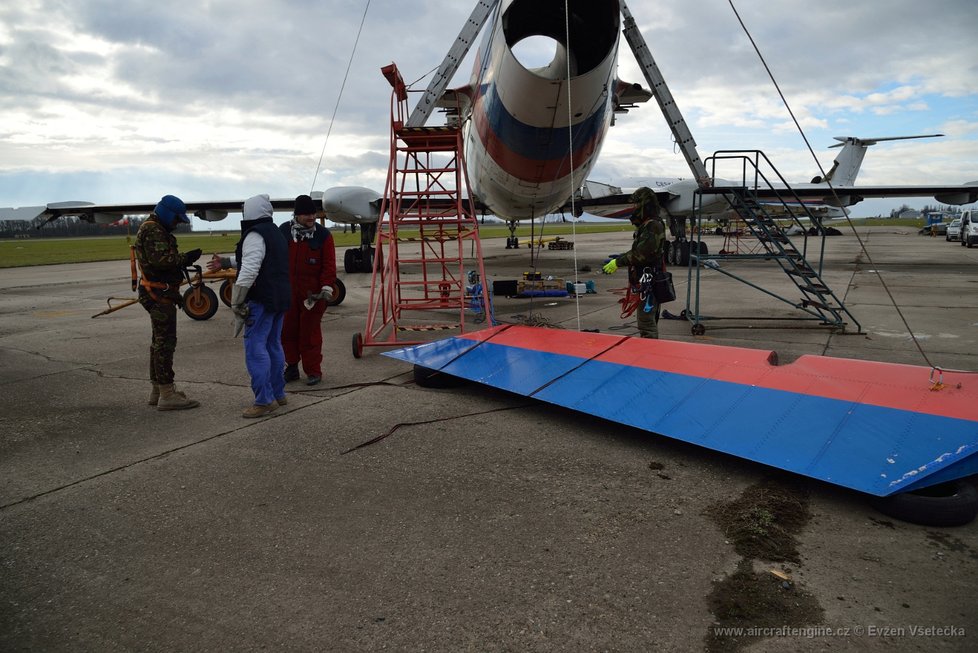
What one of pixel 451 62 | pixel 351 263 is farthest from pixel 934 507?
pixel 351 263

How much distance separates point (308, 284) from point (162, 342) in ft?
4.77

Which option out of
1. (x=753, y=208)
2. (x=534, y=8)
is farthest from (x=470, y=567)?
(x=753, y=208)

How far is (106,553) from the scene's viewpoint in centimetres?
280

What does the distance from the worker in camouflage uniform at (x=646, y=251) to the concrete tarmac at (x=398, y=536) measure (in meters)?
2.11

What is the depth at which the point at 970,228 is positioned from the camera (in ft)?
94.6

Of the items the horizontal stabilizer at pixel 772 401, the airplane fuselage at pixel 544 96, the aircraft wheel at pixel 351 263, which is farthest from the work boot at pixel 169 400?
the aircraft wheel at pixel 351 263

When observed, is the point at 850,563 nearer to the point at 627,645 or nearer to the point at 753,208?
the point at 627,645

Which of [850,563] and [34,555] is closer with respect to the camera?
[850,563]

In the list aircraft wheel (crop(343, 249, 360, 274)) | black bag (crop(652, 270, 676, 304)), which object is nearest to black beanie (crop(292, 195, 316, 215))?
black bag (crop(652, 270, 676, 304))

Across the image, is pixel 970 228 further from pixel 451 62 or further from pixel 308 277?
pixel 308 277

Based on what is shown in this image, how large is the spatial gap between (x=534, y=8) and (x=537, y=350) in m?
4.65

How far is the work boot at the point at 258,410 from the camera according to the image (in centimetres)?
487

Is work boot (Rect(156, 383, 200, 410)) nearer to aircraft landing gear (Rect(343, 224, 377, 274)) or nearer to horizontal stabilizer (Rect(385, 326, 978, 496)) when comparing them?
horizontal stabilizer (Rect(385, 326, 978, 496))

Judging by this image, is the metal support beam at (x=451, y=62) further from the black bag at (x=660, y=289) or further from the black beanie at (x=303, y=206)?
the black bag at (x=660, y=289)
